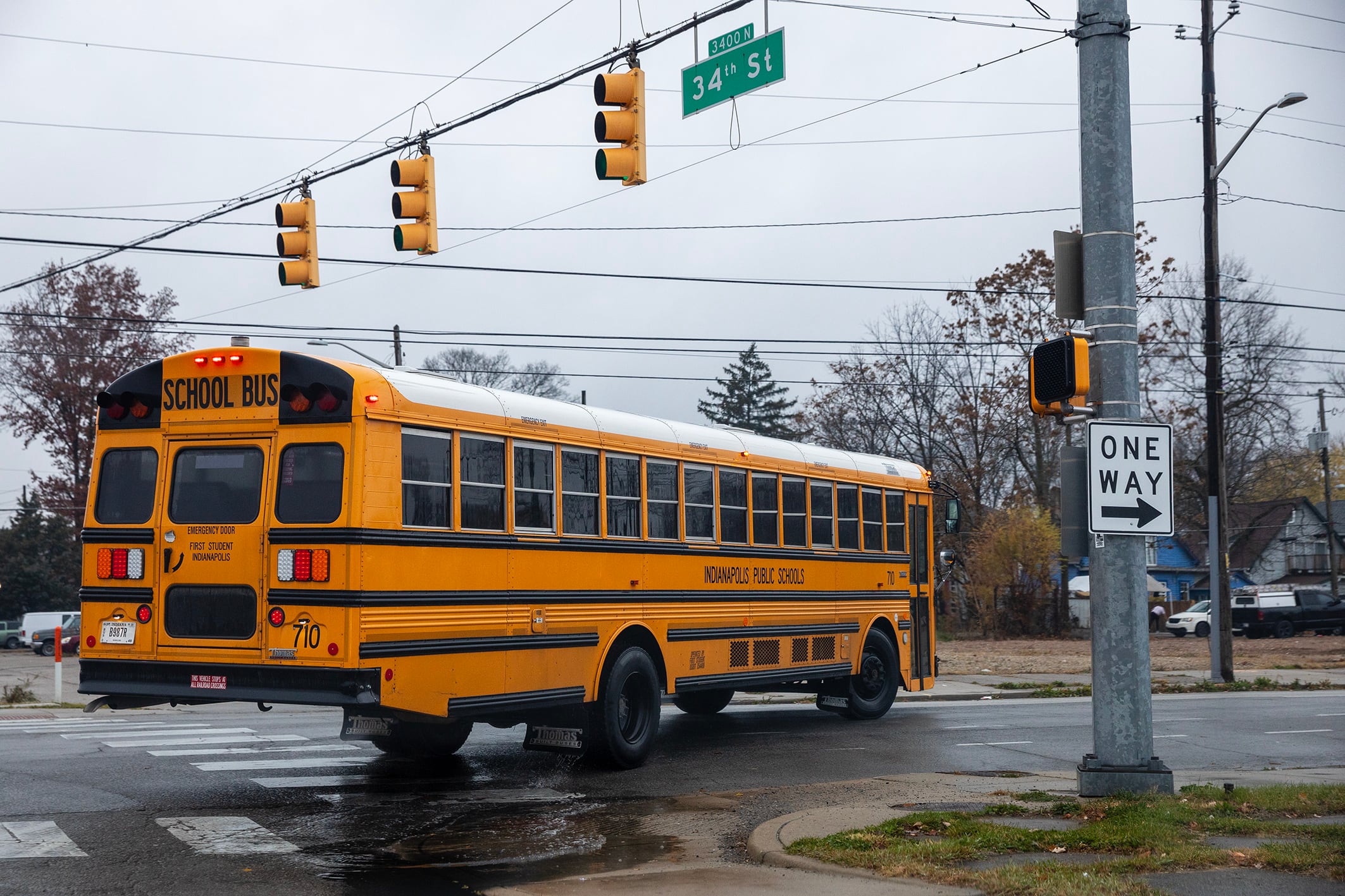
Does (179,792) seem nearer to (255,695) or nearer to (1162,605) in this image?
(255,695)

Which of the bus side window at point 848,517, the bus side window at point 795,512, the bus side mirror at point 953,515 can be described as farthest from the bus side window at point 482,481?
the bus side mirror at point 953,515

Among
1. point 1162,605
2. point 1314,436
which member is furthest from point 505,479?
point 1314,436

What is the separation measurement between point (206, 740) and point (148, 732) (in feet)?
4.57

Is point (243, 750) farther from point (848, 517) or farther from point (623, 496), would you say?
point (848, 517)

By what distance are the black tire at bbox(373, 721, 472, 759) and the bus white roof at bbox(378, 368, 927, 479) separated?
9.20 feet

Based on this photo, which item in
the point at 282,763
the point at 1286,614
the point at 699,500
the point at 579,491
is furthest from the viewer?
the point at 1286,614

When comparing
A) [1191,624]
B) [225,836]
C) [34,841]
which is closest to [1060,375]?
[225,836]

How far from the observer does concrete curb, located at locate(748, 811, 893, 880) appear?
6898 mm

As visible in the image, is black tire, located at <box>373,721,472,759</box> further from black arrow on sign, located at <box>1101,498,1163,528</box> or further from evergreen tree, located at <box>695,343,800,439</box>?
evergreen tree, located at <box>695,343,800,439</box>

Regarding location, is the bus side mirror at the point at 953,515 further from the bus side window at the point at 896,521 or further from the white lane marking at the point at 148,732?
the white lane marking at the point at 148,732

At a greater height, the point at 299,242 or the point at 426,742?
the point at 299,242

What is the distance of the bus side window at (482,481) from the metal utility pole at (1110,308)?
442 centimetres

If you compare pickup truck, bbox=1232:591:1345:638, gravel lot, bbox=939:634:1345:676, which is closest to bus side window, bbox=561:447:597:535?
gravel lot, bbox=939:634:1345:676

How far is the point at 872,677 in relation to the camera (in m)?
16.3
